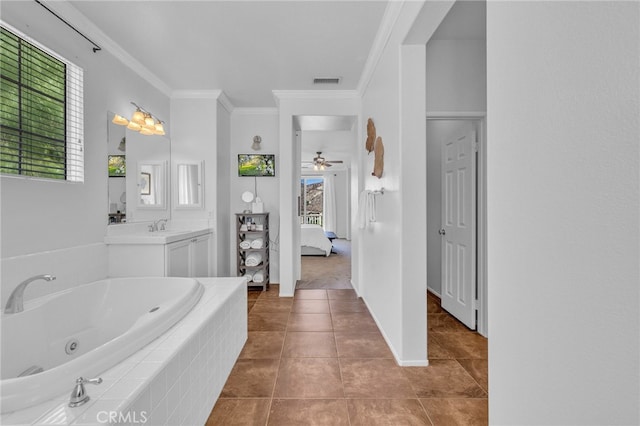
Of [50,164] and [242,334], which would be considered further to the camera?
[242,334]

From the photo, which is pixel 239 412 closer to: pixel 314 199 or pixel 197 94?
pixel 197 94

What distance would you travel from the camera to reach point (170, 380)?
114 cm

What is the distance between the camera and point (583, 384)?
2.01ft

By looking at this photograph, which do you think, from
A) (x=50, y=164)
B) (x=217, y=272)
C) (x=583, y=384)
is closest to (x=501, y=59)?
(x=583, y=384)

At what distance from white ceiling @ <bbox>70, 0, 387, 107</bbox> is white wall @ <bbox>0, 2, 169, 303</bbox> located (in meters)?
0.30

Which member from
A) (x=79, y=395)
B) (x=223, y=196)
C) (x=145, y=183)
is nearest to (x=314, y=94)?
(x=223, y=196)

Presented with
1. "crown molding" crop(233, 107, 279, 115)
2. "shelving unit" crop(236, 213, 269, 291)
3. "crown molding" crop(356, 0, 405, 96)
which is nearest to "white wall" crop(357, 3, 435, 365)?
"crown molding" crop(356, 0, 405, 96)

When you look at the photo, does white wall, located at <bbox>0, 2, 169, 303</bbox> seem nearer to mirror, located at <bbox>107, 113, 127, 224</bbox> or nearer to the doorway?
mirror, located at <bbox>107, 113, 127, 224</bbox>

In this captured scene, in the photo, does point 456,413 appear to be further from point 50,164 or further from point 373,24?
point 50,164

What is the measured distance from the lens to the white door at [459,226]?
2.62m

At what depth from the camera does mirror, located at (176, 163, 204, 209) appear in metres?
3.69

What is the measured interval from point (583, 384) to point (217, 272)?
146 inches

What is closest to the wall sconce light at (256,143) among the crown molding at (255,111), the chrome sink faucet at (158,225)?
the crown molding at (255,111)

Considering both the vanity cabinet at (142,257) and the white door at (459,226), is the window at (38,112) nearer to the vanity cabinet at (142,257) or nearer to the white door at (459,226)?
the vanity cabinet at (142,257)
